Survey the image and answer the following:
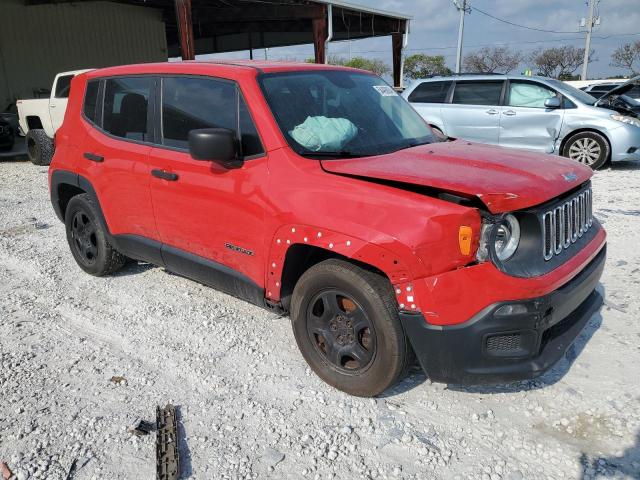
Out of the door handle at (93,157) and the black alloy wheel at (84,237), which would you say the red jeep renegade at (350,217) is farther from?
the black alloy wheel at (84,237)

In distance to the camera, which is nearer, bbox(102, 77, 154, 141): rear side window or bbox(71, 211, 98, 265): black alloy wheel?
bbox(102, 77, 154, 141): rear side window

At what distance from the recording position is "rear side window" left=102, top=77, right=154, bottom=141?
12.6 ft

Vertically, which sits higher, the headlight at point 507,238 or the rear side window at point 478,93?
the rear side window at point 478,93

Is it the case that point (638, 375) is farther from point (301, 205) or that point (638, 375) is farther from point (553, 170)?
point (301, 205)

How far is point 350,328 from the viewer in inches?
111

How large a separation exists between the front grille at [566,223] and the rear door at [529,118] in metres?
6.73

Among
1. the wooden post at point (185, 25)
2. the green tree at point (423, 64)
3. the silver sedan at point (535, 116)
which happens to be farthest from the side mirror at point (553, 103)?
the green tree at point (423, 64)

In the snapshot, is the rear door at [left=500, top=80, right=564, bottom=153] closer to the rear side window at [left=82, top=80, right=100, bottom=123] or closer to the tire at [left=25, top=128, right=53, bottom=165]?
the rear side window at [left=82, top=80, right=100, bottom=123]

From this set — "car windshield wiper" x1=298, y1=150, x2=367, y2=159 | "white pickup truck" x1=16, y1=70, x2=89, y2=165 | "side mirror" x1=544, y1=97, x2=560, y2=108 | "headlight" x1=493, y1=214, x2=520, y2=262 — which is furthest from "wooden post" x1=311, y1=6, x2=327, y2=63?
"headlight" x1=493, y1=214, x2=520, y2=262

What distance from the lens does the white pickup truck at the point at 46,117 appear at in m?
11.2

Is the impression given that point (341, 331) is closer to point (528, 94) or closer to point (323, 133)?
point (323, 133)

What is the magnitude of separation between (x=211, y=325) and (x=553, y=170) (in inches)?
98.2

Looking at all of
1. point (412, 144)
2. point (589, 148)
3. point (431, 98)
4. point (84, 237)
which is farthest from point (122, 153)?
point (589, 148)

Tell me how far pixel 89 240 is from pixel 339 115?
2677 millimetres
